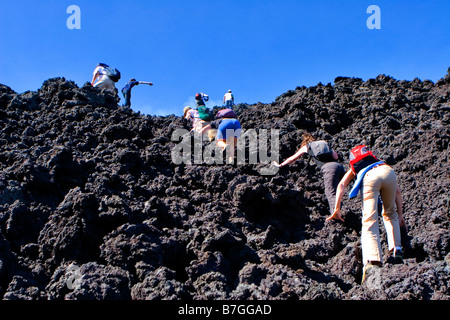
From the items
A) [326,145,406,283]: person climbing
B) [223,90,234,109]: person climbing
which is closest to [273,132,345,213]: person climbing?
[326,145,406,283]: person climbing

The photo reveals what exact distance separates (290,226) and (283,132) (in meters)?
2.62

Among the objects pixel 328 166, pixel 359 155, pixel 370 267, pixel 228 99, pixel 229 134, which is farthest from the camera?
pixel 228 99

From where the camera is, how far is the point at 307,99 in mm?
9336

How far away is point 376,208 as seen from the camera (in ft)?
13.5

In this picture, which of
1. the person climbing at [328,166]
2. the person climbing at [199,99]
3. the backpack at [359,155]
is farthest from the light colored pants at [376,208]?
the person climbing at [199,99]

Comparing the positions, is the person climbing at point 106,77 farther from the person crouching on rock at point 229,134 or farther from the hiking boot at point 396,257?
the hiking boot at point 396,257

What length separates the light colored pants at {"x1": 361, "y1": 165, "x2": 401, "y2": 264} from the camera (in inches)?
159

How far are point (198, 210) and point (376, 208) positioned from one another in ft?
7.25

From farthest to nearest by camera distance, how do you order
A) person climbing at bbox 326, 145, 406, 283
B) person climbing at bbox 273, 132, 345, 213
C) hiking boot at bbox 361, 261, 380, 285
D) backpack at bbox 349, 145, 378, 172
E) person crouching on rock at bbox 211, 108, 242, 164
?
person crouching on rock at bbox 211, 108, 242, 164 < person climbing at bbox 273, 132, 345, 213 < backpack at bbox 349, 145, 378, 172 < person climbing at bbox 326, 145, 406, 283 < hiking boot at bbox 361, 261, 380, 285

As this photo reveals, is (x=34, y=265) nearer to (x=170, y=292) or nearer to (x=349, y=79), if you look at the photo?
(x=170, y=292)

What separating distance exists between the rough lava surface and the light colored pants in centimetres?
33

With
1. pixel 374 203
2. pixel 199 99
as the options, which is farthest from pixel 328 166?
pixel 199 99

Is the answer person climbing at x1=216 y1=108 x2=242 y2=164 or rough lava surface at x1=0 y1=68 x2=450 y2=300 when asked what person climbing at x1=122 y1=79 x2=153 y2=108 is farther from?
person climbing at x1=216 y1=108 x2=242 y2=164

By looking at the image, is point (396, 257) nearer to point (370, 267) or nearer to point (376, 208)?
point (370, 267)
